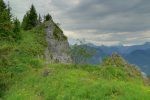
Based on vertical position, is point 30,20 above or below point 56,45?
above

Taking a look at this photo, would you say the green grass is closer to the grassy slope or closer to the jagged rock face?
the grassy slope

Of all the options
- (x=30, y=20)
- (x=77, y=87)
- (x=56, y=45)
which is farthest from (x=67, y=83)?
(x=30, y=20)

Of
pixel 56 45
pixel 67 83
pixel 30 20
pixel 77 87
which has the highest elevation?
pixel 30 20

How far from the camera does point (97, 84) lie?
2202 cm

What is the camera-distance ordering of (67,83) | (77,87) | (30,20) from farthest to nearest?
(30,20)
(67,83)
(77,87)

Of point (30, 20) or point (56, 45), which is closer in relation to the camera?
point (56, 45)

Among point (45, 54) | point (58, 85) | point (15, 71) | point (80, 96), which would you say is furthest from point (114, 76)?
point (45, 54)

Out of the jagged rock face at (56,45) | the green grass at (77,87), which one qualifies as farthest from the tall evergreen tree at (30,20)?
the green grass at (77,87)

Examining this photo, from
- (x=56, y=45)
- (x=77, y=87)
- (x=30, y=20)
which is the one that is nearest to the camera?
(x=77, y=87)

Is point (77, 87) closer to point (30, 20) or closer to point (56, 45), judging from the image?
point (56, 45)

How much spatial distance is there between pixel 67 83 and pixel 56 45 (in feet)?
124

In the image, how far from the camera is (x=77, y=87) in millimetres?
22844

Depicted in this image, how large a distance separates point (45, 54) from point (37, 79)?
943 inches

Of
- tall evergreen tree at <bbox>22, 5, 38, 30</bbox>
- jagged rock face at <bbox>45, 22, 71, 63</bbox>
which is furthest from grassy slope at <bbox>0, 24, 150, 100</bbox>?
tall evergreen tree at <bbox>22, 5, 38, 30</bbox>
